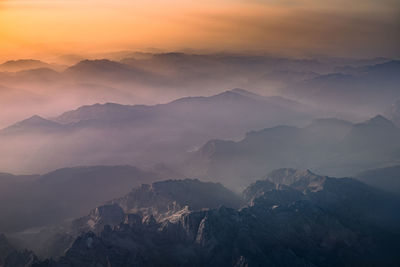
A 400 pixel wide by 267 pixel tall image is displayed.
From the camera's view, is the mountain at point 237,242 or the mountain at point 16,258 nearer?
the mountain at point 237,242

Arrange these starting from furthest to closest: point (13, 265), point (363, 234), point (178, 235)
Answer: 1. point (363, 234)
2. point (178, 235)
3. point (13, 265)

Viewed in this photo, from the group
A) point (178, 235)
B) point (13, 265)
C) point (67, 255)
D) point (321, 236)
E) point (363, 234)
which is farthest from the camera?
point (363, 234)

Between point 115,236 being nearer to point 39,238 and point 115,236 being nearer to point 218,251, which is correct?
point 218,251

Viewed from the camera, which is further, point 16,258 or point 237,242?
point 237,242

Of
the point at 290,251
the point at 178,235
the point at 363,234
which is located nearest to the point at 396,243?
the point at 363,234

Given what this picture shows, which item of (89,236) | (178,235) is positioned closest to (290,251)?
(178,235)

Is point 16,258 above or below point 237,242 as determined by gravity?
below

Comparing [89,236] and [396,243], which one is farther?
[396,243]

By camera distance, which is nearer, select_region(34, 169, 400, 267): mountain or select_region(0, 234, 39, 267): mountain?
select_region(34, 169, 400, 267): mountain

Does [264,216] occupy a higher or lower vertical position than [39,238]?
higher
